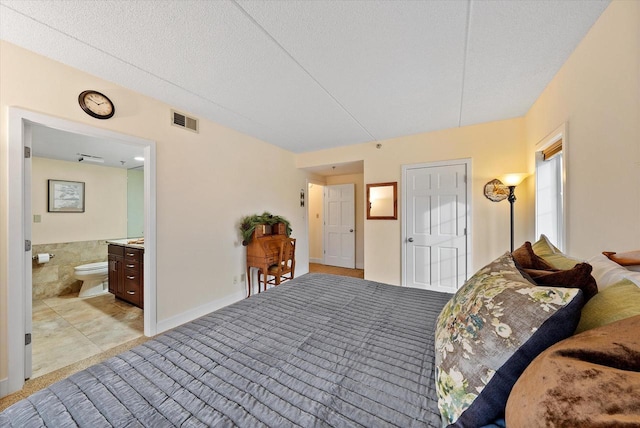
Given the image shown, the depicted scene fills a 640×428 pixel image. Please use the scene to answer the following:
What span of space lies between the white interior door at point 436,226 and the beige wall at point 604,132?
1.48m

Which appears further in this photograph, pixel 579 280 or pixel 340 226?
pixel 340 226

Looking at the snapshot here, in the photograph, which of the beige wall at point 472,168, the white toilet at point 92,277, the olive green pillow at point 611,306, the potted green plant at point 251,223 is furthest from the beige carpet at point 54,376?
the beige wall at point 472,168

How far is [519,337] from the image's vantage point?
2.03ft

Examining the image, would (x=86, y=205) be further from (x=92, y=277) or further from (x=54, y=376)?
(x=54, y=376)

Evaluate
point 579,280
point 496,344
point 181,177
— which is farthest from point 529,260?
point 181,177

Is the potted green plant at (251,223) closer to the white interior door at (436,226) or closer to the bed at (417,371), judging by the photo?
the white interior door at (436,226)

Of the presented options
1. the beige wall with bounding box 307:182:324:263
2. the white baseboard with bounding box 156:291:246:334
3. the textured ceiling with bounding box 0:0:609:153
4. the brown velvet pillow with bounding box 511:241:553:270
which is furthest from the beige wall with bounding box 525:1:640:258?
the beige wall with bounding box 307:182:324:263

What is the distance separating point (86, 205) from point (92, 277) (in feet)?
4.40

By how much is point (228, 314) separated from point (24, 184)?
1.87 metres

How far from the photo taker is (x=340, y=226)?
5.62m

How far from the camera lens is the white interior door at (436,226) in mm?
3279

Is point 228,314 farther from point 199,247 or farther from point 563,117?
point 563,117

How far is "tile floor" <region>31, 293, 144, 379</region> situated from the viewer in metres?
2.11

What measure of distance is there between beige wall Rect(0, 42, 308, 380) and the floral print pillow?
9.07ft
